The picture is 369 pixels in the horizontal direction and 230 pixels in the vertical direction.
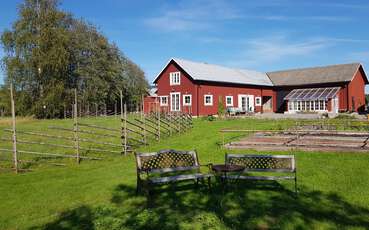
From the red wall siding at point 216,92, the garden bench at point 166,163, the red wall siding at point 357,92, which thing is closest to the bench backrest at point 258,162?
the garden bench at point 166,163

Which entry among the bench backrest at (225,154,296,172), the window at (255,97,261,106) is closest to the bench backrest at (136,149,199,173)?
the bench backrest at (225,154,296,172)

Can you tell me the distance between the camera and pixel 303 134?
55.2ft

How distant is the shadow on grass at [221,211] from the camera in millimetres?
5480

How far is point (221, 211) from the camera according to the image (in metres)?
6.12

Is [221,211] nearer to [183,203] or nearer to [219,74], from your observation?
[183,203]

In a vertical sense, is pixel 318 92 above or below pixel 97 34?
below

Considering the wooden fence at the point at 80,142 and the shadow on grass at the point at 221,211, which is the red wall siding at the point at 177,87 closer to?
the wooden fence at the point at 80,142

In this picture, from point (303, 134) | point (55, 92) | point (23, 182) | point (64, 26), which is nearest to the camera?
point (23, 182)

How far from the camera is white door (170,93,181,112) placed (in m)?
37.3

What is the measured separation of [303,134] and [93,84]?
109ft

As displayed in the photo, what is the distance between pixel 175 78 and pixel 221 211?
105 ft

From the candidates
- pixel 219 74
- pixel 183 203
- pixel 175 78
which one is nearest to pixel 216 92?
pixel 219 74

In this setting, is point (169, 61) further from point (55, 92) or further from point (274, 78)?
point (274, 78)

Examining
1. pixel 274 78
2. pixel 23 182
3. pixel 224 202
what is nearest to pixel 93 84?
pixel 274 78
